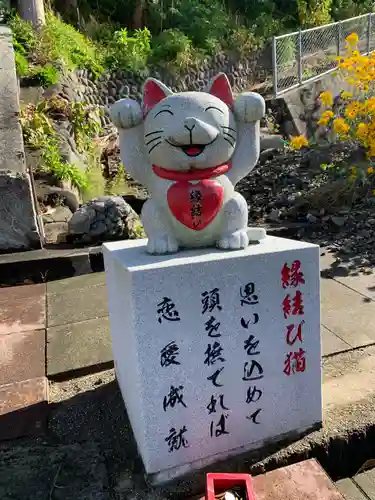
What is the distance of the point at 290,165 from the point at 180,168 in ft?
19.2

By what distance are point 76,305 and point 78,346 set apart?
31.0 inches

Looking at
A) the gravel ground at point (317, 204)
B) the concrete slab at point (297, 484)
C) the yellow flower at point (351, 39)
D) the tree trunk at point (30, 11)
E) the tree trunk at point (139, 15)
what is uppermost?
the tree trunk at point (139, 15)

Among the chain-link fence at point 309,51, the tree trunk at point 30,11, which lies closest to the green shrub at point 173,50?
the chain-link fence at point 309,51

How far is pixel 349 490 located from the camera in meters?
2.08

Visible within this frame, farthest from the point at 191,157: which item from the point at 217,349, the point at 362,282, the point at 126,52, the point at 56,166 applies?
the point at 126,52

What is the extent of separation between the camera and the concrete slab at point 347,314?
124 inches

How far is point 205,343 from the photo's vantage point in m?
2.00

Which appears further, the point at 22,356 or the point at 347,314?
the point at 347,314

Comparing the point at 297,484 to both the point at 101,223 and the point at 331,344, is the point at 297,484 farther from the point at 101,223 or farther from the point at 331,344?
the point at 101,223

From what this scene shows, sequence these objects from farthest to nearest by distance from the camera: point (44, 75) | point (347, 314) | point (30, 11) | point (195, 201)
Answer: point (30, 11) → point (44, 75) → point (347, 314) → point (195, 201)

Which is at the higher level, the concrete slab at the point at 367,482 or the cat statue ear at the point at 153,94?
the cat statue ear at the point at 153,94

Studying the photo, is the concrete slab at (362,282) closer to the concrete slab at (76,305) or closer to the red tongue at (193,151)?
the concrete slab at (76,305)

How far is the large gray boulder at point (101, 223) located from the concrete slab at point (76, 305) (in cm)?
83

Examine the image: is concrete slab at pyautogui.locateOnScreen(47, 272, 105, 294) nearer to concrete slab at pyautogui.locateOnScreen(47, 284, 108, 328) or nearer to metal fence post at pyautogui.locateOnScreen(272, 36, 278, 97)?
concrete slab at pyautogui.locateOnScreen(47, 284, 108, 328)
